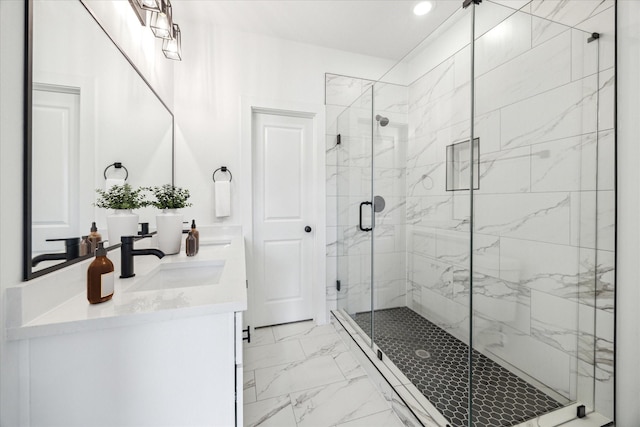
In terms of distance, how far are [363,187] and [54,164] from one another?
1906mm

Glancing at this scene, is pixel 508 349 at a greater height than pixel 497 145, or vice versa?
pixel 497 145

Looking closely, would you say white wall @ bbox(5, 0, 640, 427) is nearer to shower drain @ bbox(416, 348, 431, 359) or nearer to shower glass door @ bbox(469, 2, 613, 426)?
shower glass door @ bbox(469, 2, 613, 426)

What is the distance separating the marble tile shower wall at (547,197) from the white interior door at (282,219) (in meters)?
1.38

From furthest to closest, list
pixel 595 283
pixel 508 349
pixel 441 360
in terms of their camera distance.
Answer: pixel 441 360 → pixel 508 349 → pixel 595 283

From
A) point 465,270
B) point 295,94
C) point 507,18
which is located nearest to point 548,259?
point 465,270

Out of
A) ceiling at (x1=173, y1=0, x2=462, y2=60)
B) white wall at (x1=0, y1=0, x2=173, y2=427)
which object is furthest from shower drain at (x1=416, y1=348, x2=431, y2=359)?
ceiling at (x1=173, y1=0, x2=462, y2=60)

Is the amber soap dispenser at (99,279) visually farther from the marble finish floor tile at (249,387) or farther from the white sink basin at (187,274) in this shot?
the marble finish floor tile at (249,387)

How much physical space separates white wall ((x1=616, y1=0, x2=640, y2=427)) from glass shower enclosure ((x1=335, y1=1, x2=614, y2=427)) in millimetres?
38

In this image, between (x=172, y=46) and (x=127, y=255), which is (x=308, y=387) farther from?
(x=172, y=46)

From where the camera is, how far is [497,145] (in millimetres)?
1477

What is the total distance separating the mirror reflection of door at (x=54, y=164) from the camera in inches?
30.1

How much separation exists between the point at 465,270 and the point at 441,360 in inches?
24.5

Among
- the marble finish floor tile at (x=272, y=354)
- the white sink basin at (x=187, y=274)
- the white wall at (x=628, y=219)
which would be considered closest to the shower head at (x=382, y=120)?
the white wall at (x=628, y=219)

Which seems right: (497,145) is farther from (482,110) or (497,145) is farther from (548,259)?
(548,259)
